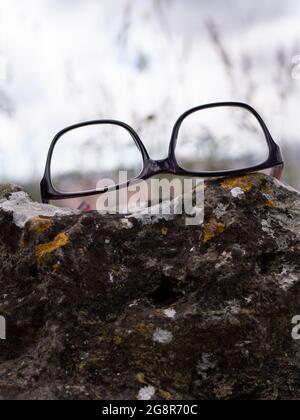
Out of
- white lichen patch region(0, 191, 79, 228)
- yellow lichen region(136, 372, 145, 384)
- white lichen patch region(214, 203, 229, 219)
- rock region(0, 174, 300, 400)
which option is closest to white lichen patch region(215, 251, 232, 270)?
rock region(0, 174, 300, 400)

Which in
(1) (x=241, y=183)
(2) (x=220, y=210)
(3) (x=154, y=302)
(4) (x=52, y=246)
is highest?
(1) (x=241, y=183)

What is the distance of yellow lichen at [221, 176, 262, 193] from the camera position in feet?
7.07

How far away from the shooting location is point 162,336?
187 cm

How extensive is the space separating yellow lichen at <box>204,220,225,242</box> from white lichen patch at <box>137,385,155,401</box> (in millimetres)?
454

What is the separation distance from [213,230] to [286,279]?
0.25 m

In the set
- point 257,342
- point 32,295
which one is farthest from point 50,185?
point 257,342

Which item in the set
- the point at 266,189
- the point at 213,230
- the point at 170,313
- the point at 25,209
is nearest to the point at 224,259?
the point at 213,230

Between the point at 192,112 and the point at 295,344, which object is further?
the point at 192,112

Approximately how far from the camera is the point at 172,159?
7.69 feet

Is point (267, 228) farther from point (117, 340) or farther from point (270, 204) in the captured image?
point (117, 340)

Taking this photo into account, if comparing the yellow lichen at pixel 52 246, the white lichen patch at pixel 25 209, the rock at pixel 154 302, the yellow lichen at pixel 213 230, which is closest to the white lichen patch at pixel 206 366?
the rock at pixel 154 302

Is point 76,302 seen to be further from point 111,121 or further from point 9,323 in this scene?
point 111,121

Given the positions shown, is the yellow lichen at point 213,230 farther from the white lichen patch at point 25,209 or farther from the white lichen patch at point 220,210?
the white lichen patch at point 25,209

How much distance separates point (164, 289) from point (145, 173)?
0.50 m
